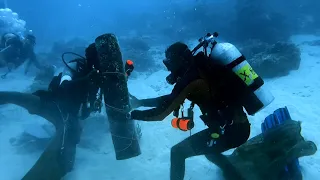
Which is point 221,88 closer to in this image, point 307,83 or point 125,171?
point 125,171

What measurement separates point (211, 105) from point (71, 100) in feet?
11.1

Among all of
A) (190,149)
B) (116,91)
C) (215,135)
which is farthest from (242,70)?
(116,91)

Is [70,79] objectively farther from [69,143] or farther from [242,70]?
[242,70]

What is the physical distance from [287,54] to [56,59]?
55.2ft

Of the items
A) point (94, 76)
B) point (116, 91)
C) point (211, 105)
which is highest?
point (94, 76)

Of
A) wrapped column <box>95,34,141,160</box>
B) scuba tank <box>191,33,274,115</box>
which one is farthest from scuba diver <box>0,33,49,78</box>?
scuba tank <box>191,33,274,115</box>

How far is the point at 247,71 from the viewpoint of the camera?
3.67 meters

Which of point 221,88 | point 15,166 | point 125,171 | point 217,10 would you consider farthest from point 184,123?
point 217,10

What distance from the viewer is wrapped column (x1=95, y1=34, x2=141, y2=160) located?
4621 mm

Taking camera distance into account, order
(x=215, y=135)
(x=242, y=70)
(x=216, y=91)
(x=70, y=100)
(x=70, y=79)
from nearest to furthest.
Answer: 1. (x=216, y=91)
2. (x=242, y=70)
3. (x=215, y=135)
4. (x=70, y=79)
5. (x=70, y=100)

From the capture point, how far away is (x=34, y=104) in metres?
6.35

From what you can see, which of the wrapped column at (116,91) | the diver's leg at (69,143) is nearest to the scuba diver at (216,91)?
the wrapped column at (116,91)

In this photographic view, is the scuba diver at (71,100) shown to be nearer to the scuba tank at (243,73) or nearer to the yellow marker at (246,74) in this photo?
the scuba tank at (243,73)

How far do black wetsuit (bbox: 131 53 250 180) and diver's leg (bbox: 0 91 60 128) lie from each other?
3037 mm
